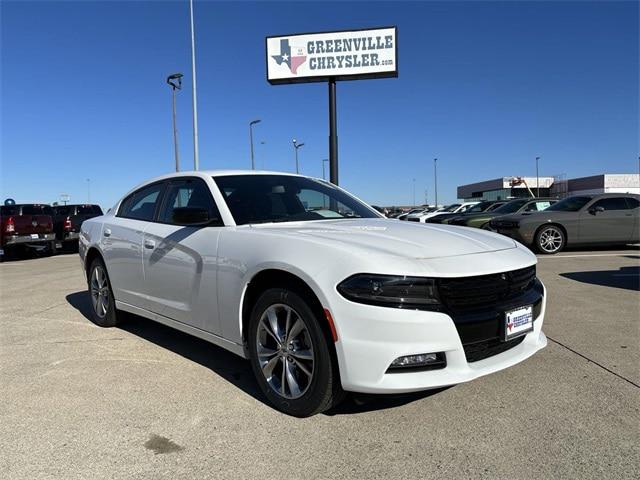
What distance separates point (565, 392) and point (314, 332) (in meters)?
1.84

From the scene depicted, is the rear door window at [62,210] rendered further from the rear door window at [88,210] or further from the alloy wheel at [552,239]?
the alloy wheel at [552,239]

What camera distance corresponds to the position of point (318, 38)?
1916 centimetres

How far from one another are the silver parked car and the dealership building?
38319mm

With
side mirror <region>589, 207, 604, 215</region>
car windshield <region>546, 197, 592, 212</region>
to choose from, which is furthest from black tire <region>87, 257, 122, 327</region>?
side mirror <region>589, 207, 604, 215</region>

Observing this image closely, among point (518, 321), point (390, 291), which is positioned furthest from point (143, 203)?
point (518, 321)

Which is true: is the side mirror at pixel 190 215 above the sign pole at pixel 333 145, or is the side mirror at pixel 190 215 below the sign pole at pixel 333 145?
below

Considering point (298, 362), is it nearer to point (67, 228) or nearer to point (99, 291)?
point (99, 291)

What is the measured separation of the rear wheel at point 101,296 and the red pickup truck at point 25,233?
36.1 ft

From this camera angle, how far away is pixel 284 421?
3141mm

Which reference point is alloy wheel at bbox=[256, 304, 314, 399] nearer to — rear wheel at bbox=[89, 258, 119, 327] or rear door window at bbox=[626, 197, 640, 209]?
rear wheel at bbox=[89, 258, 119, 327]

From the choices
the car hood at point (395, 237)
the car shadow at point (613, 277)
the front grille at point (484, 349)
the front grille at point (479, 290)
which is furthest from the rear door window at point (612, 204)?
the front grille at point (484, 349)

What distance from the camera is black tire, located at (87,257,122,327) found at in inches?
213

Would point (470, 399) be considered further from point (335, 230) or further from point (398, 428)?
point (335, 230)

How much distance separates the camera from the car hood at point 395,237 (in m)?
3.03
